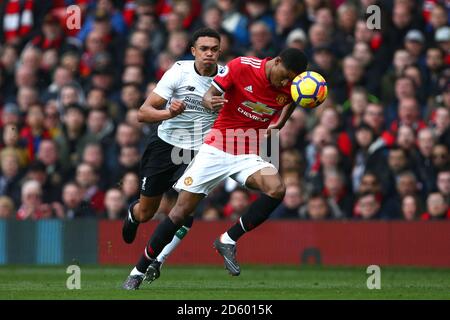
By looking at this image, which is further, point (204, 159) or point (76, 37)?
point (76, 37)

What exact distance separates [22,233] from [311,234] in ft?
13.4

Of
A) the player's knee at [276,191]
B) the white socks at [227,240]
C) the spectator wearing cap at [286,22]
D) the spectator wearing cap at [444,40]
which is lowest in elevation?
the white socks at [227,240]

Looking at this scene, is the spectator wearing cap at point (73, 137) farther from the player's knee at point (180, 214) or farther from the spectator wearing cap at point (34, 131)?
the player's knee at point (180, 214)

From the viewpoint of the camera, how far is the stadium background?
16453mm

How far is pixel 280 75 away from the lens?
40.7 ft

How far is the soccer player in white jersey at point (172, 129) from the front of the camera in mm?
12802

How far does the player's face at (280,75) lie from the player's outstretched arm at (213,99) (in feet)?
1.86

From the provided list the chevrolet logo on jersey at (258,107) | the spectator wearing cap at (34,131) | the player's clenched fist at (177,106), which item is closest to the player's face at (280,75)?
the chevrolet logo on jersey at (258,107)

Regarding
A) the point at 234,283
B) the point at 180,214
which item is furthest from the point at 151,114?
the point at 234,283

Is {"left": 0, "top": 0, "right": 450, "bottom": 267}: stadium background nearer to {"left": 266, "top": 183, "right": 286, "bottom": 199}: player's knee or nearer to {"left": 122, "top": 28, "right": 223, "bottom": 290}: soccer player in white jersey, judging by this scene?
{"left": 122, "top": 28, "right": 223, "bottom": 290}: soccer player in white jersey

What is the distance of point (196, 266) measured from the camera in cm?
1709

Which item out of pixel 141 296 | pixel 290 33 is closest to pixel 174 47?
pixel 290 33
